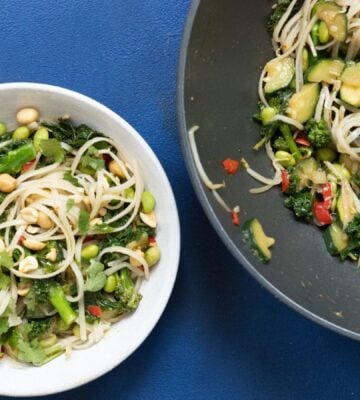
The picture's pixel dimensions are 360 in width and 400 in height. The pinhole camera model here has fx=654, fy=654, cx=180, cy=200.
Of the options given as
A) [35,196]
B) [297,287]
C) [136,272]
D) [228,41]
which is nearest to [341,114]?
[228,41]

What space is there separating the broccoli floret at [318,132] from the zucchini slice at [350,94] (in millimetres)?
90

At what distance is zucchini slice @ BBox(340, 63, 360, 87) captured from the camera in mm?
1825

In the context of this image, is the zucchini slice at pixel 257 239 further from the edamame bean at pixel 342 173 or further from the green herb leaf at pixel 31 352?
the green herb leaf at pixel 31 352

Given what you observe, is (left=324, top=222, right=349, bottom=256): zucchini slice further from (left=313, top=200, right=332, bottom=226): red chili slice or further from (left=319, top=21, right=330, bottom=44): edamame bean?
(left=319, top=21, right=330, bottom=44): edamame bean

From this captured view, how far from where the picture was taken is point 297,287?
5.92ft

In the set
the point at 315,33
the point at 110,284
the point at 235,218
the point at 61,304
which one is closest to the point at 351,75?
the point at 315,33

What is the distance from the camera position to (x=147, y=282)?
1932 millimetres

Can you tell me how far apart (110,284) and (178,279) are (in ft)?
0.81

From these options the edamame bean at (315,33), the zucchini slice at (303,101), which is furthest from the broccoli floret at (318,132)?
the edamame bean at (315,33)

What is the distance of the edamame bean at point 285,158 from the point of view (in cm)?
187

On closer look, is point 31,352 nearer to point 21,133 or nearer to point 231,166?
point 21,133

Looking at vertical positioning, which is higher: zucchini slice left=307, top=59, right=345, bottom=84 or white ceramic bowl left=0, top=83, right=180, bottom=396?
zucchini slice left=307, top=59, right=345, bottom=84

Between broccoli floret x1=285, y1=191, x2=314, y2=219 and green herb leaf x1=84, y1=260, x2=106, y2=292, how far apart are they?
1.87 feet

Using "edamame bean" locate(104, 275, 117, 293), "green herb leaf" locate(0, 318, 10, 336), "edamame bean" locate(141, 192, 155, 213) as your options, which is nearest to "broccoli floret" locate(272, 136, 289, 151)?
"edamame bean" locate(141, 192, 155, 213)
